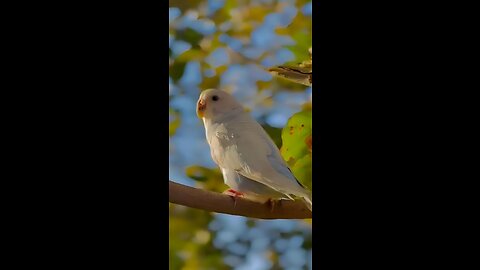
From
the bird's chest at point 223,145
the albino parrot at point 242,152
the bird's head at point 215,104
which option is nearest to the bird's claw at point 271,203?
the albino parrot at point 242,152

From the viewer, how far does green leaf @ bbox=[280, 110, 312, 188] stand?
1.25m

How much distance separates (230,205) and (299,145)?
236mm

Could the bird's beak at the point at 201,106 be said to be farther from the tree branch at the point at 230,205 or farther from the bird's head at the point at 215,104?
the tree branch at the point at 230,205

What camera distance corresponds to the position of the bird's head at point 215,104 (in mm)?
1277

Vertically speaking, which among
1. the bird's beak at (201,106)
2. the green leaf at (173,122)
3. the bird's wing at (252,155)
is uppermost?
the bird's beak at (201,106)

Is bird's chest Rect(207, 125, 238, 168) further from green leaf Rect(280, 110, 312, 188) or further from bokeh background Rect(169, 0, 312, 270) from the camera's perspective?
green leaf Rect(280, 110, 312, 188)

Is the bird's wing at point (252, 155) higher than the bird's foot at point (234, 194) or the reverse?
higher

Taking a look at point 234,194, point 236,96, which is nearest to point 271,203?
point 234,194
